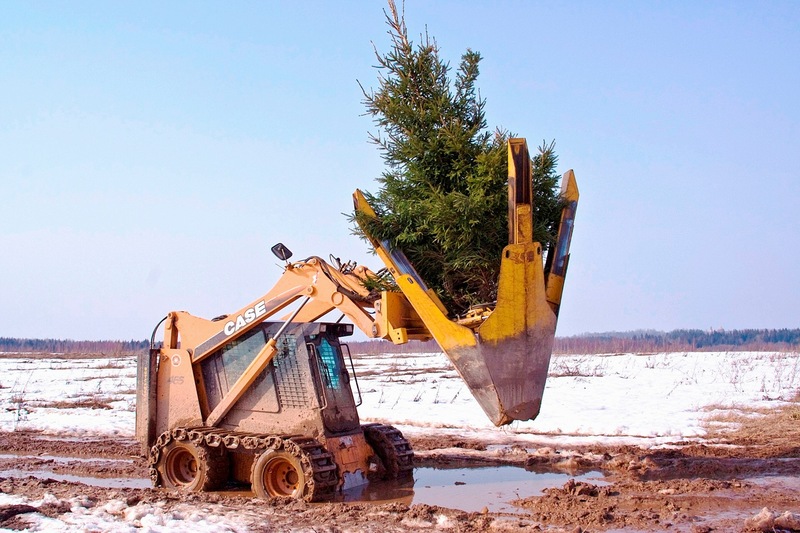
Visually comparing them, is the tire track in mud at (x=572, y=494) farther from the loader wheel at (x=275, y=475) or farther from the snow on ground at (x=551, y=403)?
the snow on ground at (x=551, y=403)

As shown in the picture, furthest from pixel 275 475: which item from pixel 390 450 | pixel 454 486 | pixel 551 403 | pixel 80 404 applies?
pixel 80 404

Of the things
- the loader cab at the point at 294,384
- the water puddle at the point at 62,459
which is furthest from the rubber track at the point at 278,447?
the water puddle at the point at 62,459

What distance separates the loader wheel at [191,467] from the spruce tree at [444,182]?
132 inches

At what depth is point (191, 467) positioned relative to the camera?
34.0 ft

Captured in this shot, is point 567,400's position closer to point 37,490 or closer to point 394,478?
point 394,478

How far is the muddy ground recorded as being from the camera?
7.57 meters

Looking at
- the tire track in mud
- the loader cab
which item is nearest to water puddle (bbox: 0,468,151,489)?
the tire track in mud

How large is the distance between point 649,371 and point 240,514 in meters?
25.2

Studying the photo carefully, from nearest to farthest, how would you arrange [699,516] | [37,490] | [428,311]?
1. [699,516]
2. [428,311]
3. [37,490]

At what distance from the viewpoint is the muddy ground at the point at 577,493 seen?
757 centimetres

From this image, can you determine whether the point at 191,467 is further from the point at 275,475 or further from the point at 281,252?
the point at 281,252

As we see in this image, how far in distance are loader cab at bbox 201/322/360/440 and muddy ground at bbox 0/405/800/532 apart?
103 centimetres

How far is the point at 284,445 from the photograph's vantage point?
911 centimetres

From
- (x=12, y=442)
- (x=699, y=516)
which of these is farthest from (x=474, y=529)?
(x=12, y=442)
